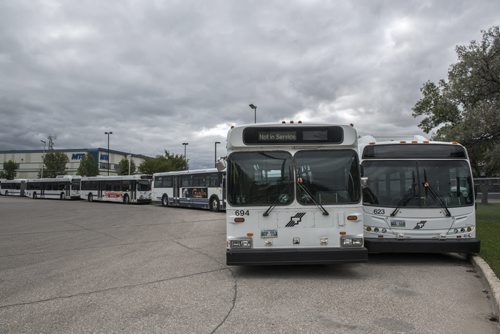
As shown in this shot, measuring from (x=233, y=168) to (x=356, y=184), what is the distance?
2247mm

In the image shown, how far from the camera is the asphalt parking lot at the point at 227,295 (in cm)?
489

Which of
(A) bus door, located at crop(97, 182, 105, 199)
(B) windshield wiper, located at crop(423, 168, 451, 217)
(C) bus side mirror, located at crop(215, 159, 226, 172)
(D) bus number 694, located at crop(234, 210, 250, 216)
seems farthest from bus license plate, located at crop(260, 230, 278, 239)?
(A) bus door, located at crop(97, 182, 105, 199)

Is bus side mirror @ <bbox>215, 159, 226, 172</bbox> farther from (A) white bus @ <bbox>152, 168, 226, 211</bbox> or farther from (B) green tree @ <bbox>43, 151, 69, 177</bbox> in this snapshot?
(B) green tree @ <bbox>43, 151, 69, 177</bbox>

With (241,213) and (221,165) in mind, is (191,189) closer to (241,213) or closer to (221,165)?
(221,165)

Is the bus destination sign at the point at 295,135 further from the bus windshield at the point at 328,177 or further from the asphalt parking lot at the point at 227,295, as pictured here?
the asphalt parking lot at the point at 227,295

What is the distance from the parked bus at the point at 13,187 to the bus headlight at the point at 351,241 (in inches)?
2551

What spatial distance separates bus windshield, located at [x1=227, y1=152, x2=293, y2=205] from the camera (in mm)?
7434

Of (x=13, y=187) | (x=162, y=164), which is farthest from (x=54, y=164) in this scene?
(x=162, y=164)

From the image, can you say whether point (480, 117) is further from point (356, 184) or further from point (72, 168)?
point (72, 168)

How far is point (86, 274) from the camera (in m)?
7.89

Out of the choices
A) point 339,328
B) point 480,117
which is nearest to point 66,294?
point 339,328

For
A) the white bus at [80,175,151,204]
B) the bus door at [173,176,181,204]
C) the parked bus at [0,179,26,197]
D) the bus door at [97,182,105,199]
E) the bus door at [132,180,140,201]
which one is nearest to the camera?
the bus door at [173,176,181,204]

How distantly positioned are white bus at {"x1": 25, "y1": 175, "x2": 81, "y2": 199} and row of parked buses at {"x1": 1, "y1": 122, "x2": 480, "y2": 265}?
46567 mm

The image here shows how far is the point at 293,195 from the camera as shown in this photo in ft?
24.4
